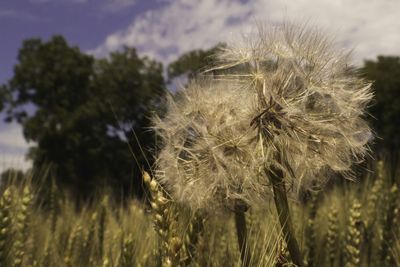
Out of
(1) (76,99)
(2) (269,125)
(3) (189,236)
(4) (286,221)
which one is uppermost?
(1) (76,99)

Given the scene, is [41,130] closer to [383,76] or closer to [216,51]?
[383,76]

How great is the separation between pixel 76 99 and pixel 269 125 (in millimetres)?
31122

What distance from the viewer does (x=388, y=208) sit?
454 cm

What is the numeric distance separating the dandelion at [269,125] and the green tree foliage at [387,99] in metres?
28.4

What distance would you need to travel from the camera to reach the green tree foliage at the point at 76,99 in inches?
1198

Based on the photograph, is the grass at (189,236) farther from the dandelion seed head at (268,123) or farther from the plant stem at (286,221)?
the dandelion seed head at (268,123)

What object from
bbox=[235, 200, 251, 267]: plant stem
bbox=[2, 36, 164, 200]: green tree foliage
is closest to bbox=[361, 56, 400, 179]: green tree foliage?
bbox=[2, 36, 164, 200]: green tree foliage

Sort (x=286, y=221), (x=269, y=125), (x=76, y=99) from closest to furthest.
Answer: (x=286, y=221)
(x=269, y=125)
(x=76, y=99)

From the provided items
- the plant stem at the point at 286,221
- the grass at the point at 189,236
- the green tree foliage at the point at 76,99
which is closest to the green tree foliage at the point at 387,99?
the green tree foliage at the point at 76,99

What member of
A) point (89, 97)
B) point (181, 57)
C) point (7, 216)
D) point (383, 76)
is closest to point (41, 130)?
point (89, 97)

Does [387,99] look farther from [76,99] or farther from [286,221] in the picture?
[286,221]

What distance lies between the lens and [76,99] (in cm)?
3291

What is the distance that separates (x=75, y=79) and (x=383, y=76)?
62.6 feet

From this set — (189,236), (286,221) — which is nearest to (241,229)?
(189,236)
